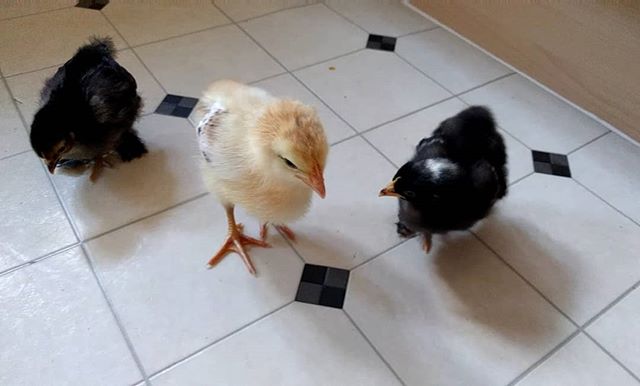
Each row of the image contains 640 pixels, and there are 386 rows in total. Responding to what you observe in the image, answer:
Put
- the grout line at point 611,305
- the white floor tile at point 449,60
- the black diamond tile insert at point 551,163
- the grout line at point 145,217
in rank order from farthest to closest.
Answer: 1. the white floor tile at point 449,60
2. the black diamond tile insert at point 551,163
3. the grout line at point 145,217
4. the grout line at point 611,305

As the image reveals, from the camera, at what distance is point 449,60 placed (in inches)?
76.2

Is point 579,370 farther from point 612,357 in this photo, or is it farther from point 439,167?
point 439,167

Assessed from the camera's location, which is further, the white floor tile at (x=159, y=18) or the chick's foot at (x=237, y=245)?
the white floor tile at (x=159, y=18)

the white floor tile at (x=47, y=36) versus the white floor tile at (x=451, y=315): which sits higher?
the white floor tile at (x=47, y=36)

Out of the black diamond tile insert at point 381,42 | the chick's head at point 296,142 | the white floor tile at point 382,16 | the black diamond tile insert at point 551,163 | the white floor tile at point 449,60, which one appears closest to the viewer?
the chick's head at point 296,142

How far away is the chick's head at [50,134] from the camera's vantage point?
3.83 feet

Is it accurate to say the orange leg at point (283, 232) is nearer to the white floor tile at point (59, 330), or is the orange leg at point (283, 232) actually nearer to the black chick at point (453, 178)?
the black chick at point (453, 178)

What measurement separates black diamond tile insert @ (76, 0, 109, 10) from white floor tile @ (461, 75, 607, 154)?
1.67m

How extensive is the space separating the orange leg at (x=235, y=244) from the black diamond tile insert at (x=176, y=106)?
0.58 meters

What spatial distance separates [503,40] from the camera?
6.20 feet

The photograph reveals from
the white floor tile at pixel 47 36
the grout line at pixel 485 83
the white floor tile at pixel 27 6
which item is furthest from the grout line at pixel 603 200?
the white floor tile at pixel 27 6

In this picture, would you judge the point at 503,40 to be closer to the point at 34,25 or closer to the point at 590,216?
the point at 590,216

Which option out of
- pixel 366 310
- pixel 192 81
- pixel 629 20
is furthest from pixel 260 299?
pixel 629 20

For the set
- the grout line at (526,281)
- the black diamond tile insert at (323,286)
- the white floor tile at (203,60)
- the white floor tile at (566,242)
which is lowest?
the black diamond tile insert at (323,286)
